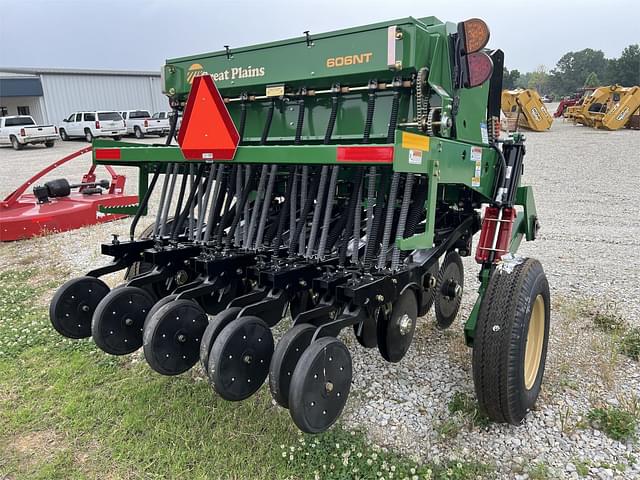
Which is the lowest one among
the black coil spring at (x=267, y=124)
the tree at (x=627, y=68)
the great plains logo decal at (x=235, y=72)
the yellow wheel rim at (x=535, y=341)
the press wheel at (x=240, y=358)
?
the yellow wheel rim at (x=535, y=341)

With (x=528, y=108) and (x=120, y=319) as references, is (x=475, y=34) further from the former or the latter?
(x=528, y=108)

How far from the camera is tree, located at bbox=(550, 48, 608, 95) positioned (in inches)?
3880

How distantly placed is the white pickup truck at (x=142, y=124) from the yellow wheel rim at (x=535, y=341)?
24.1 m

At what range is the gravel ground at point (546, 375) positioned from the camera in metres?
2.59

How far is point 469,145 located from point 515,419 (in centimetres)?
148

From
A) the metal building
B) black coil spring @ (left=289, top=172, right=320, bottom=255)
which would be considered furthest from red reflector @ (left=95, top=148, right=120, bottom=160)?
the metal building

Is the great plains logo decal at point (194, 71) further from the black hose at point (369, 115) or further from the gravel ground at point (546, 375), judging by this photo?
the gravel ground at point (546, 375)

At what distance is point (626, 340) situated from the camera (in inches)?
145

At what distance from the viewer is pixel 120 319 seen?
2826 mm

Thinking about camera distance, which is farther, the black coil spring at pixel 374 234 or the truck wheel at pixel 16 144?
the truck wheel at pixel 16 144

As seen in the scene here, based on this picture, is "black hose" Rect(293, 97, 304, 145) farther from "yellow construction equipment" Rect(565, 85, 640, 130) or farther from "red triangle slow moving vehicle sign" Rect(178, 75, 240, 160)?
"yellow construction equipment" Rect(565, 85, 640, 130)

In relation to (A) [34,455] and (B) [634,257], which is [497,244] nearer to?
(A) [34,455]

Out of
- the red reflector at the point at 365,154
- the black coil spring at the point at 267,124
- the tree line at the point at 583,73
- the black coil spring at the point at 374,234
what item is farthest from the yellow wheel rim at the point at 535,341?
the tree line at the point at 583,73

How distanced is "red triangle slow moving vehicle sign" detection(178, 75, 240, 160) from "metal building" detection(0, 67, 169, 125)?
29203 millimetres
